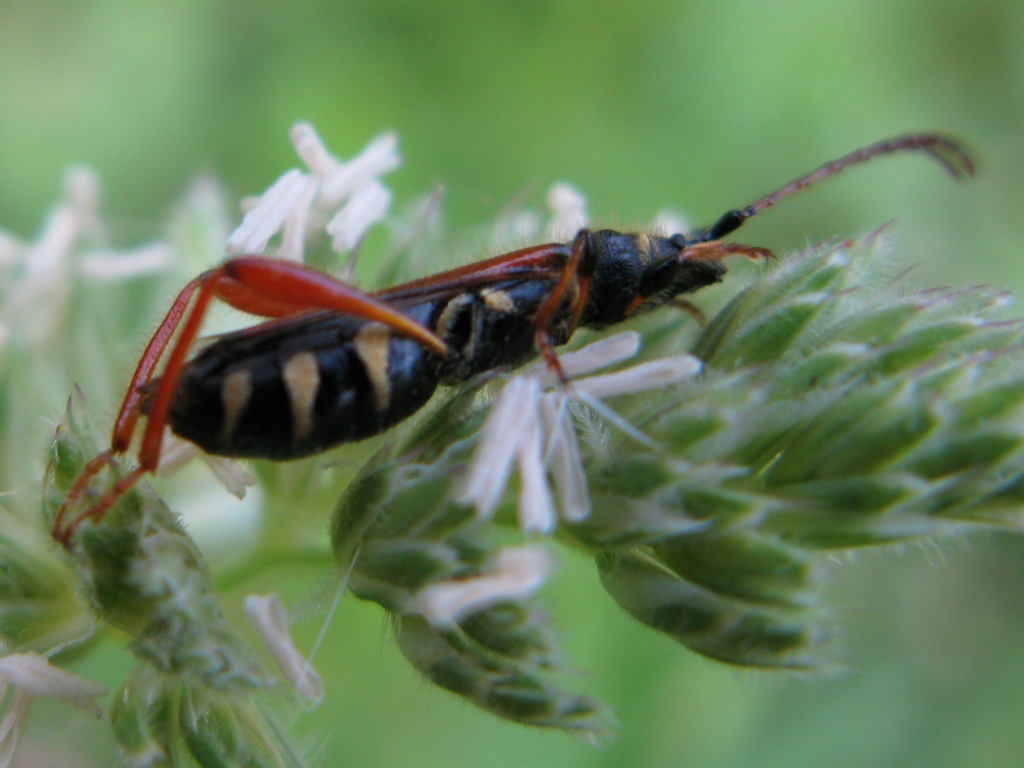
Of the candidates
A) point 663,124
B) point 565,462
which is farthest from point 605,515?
point 663,124

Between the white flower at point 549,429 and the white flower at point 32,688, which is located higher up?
the white flower at point 549,429

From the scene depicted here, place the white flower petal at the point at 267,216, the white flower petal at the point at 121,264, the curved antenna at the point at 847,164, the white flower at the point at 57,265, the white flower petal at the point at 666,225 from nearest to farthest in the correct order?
the white flower petal at the point at 267,216 → the curved antenna at the point at 847,164 → the white flower petal at the point at 666,225 → the white flower at the point at 57,265 → the white flower petal at the point at 121,264

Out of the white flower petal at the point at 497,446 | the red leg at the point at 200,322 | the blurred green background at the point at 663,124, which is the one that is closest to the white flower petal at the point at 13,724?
the red leg at the point at 200,322

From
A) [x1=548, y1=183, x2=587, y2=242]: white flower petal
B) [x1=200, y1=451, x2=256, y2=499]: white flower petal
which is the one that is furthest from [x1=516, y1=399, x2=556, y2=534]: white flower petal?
[x1=548, y1=183, x2=587, y2=242]: white flower petal

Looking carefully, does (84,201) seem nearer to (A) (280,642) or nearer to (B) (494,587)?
(A) (280,642)

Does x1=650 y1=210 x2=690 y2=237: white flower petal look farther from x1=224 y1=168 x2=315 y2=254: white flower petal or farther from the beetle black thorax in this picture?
x1=224 y1=168 x2=315 y2=254: white flower petal

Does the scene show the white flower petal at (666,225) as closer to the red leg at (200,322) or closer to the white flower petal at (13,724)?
the red leg at (200,322)

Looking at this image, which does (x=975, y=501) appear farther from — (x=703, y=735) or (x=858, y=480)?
(x=703, y=735)
